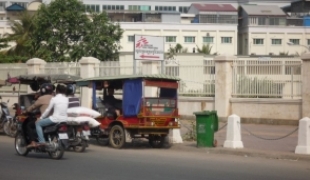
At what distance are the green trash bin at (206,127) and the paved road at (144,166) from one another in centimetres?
50

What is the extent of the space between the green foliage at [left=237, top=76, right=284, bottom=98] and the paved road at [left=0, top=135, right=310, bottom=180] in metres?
9.54

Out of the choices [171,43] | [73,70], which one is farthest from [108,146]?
[171,43]

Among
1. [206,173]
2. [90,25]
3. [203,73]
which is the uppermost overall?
[90,25]

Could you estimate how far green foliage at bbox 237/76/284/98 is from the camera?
27953 millimetres

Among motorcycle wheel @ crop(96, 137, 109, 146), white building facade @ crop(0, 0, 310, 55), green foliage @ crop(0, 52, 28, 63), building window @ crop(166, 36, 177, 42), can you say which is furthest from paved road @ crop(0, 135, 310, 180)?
building window @ crop(166, 36, 177, 42)

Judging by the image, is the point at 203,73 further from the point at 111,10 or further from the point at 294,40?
the point at 111,10

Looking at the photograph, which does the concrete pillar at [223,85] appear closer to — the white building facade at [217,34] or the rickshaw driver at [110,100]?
the rickshaw driver at [110,100]

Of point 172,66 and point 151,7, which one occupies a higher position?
point 151,7

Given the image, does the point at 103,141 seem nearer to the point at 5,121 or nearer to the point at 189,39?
the point at 5,121

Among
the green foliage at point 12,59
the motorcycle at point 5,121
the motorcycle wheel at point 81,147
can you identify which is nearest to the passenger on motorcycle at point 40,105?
the motorcycle wheel at point 81,147

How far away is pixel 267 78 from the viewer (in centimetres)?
2812

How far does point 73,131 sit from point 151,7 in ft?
228

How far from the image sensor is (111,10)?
79750 mm

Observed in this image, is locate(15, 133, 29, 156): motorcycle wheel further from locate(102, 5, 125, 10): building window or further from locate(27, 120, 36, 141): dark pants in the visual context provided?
locate(102, 5, 125, 10): building window
